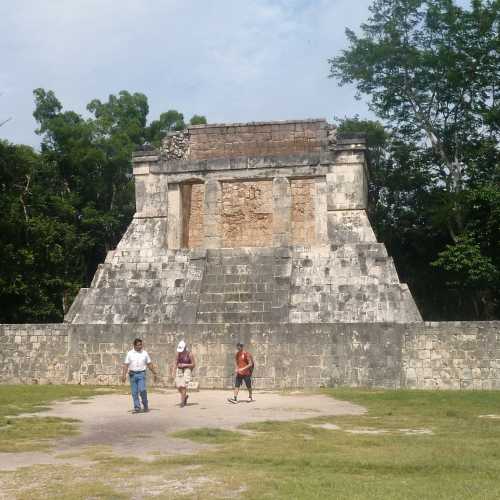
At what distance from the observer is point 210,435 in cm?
877

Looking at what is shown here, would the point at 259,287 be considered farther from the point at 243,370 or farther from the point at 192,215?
the point at 243,370

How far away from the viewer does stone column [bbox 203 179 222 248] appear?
18.5 m

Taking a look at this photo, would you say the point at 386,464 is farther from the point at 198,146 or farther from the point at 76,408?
the point at 198,146

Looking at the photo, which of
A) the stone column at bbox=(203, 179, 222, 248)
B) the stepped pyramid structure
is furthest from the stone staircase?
the stone column at bbox=(203, 179, 222, 248)

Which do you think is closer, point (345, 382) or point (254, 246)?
point (345, 382)

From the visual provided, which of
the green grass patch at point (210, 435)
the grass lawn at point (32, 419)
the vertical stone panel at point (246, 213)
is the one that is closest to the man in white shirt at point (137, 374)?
the grass lawn at point (32, 419)

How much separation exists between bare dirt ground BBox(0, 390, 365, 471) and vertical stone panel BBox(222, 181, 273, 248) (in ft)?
16.6

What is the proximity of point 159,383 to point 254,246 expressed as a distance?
4.48 metres

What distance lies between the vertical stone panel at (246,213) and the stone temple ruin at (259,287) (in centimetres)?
4

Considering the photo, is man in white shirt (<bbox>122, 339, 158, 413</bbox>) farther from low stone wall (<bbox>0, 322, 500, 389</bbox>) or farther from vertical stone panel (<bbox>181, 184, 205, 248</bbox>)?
vertical stone panel (<bbox>181, 184, 205, 248</bbox>)

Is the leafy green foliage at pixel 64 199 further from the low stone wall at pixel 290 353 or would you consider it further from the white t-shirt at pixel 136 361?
the white t-shirt at pixel 136 361


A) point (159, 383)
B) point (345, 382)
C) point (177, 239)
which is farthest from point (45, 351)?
point (345, 382)

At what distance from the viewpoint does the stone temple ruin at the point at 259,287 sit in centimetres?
1527

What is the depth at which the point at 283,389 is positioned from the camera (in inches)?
604
